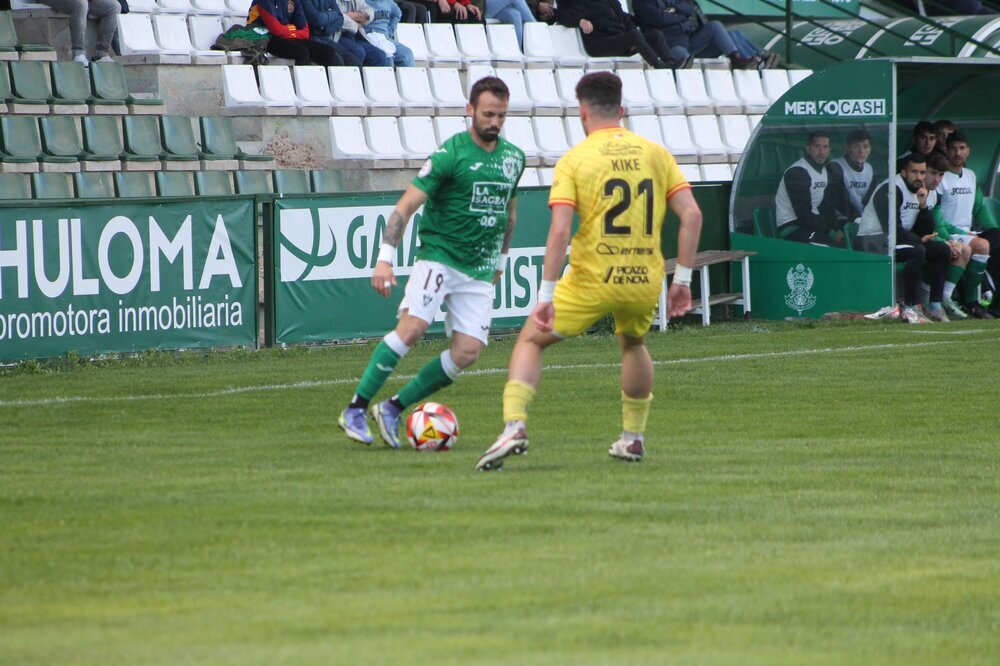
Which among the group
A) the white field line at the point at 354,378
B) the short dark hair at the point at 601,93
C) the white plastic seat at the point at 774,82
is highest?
the white plastic seat at the point at 774,82

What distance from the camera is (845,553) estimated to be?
6297mm

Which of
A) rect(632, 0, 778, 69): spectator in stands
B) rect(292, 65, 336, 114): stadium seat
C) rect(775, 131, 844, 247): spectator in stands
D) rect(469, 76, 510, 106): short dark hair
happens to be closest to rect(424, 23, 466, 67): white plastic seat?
rect(292, 65, 336, 114): stadium seat

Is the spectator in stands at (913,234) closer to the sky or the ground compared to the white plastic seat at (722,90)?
closer to the ground

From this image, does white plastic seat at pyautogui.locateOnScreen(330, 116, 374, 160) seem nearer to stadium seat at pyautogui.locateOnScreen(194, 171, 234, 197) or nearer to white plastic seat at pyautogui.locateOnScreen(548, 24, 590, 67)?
stadium seat at pyautogui.locateOnScreen(194, 171, 234, 197)

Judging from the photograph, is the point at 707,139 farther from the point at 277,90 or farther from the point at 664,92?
the point at 277,90

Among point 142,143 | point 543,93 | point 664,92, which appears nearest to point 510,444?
point 142,143

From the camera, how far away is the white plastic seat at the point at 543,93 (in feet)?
72.3

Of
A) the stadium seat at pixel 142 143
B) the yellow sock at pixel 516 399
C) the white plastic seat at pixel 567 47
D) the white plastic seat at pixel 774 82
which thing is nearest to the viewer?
the yellow sock at pixel 516 399

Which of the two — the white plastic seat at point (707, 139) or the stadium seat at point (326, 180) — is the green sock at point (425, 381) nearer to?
the stadium seat at point (326, 180)

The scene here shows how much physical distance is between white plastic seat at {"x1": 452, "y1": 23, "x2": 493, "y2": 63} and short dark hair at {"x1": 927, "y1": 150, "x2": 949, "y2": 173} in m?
6.16

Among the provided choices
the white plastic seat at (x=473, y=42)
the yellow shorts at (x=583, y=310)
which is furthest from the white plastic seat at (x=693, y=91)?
the yellow shorts at (x=583, y=310)

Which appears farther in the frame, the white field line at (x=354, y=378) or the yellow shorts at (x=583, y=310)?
the white field line at (x=354, y=378)

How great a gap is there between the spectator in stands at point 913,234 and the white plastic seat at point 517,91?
5.08m

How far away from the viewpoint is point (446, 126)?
2073 cm
